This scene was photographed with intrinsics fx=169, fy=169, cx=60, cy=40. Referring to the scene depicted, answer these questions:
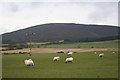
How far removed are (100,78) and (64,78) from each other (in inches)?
101

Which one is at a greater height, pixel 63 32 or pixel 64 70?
pixel 63 32

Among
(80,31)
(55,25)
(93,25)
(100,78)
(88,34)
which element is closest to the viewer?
(100,78)

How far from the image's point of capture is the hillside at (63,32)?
133 metres

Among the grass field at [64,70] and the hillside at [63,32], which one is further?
the hillside at [63,32]

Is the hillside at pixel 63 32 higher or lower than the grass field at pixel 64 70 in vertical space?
higher

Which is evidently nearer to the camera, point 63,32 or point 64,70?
point 64,70

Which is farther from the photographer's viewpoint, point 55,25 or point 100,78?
point 55,25

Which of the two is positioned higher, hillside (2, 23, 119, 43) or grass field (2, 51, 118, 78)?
hillside (2, 23, 119, 43)

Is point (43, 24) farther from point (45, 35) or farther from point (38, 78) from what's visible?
point (38, 78)

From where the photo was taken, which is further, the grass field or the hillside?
the hillside

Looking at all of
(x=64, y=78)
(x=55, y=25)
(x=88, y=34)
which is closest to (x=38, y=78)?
(x=64, y=78)

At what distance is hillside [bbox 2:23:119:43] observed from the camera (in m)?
133

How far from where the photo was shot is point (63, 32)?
150 meters

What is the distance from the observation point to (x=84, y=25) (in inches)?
6093
